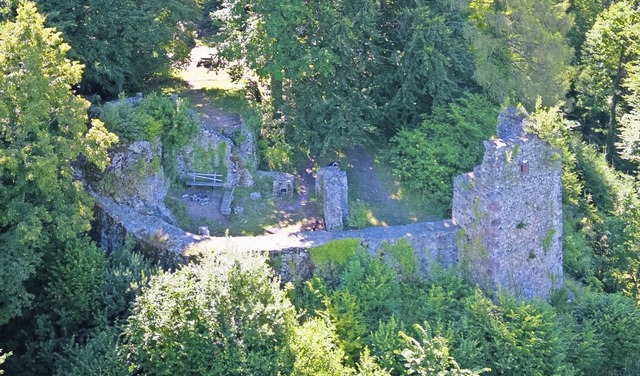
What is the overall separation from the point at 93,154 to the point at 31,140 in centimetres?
→ 143

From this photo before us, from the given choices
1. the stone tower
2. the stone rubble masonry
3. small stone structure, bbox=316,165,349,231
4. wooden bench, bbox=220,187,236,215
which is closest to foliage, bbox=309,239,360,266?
the stone rubble masonry

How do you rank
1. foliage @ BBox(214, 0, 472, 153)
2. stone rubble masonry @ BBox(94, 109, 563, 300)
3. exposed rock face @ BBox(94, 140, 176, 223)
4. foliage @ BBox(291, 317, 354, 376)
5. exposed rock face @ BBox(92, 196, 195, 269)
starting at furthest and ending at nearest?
foliage @ BBox(214, 0, 472, 153) < exposed rock face @ BBox(94, 140, 176, 223) < stone rubble masonry @ BBox(94, 109, 563, 300) < exposed rock face @ BBox(92, 196, 195, 269) < foliage @ BBox(291, 317, 354, 376)

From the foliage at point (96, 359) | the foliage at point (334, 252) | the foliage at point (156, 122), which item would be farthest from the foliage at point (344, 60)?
the foliage at point (96, 359)

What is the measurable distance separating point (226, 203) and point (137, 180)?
2.63 meters

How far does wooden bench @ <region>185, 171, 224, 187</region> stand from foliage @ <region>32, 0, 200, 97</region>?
12.7 feet

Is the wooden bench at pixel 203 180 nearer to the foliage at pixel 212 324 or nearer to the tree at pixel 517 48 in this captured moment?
the foliage at pixel 212 324

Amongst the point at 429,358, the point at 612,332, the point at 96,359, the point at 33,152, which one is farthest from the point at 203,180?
the point at 612,332

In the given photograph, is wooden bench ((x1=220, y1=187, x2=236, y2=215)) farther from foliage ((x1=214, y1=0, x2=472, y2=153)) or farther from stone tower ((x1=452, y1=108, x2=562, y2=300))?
stone tower ((x1=452, y1=108, x2=562, y2=300))

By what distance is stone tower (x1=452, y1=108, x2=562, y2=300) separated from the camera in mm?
19719

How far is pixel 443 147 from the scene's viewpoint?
24.1m

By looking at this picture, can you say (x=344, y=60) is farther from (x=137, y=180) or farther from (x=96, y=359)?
(x=96, y=359)

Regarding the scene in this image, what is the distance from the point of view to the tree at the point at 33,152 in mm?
16781

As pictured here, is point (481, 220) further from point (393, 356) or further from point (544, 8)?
point (544, 8)

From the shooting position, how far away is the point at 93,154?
18.3 m
